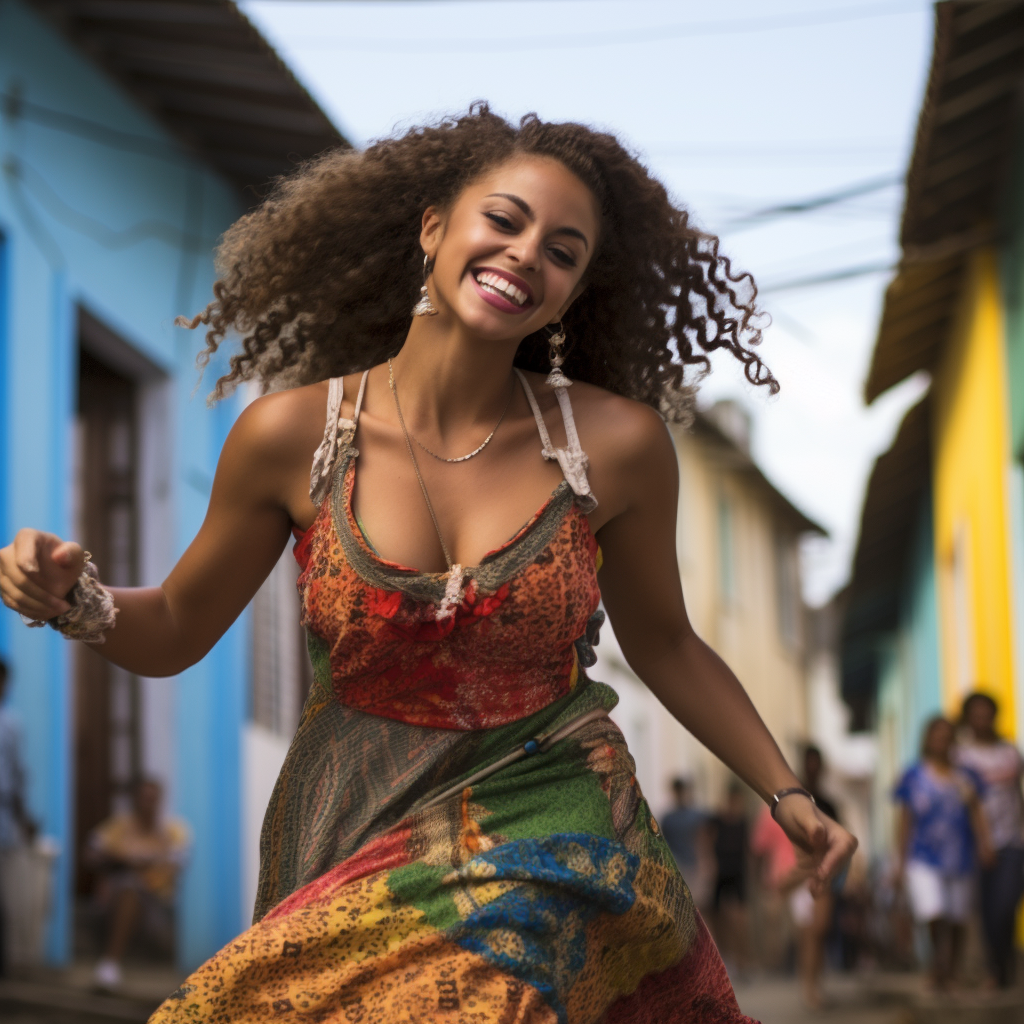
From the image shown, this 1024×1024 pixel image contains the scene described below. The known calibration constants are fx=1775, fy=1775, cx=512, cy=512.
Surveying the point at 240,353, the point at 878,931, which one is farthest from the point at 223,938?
the point at 878,931

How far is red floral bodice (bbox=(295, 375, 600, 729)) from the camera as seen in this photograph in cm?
260

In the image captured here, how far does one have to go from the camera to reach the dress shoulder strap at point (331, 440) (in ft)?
8.98

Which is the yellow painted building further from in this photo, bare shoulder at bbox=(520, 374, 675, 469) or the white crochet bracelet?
the white crochet bracelet

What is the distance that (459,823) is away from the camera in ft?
8.43

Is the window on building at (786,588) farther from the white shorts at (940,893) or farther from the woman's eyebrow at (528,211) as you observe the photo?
the woman's eyebrow at (528,211)

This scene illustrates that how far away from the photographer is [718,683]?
3.00 metres

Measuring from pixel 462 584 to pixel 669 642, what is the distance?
55cm

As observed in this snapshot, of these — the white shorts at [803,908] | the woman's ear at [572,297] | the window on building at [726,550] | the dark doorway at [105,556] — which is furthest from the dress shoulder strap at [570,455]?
the window on building at [726,550]

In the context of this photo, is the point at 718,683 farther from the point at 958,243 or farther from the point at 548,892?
the point at 958,243

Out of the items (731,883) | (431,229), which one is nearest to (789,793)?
(431,229)

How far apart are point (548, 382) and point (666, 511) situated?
0.29 metres

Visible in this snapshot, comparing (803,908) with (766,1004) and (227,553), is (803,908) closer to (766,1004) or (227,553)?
(766,1004)

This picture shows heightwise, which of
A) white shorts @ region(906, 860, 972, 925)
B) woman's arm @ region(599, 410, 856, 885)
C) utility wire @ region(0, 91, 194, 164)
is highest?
utility wire @ region(0, 91, 194, 164)

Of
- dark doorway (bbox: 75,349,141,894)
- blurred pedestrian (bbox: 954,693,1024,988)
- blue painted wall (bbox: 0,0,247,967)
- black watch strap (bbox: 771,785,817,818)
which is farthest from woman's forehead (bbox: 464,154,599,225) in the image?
dark doorway (bbox: 75,349,141,894)
